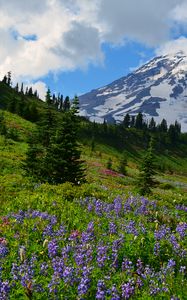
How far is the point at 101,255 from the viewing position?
8.64 metres

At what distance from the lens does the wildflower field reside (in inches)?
277

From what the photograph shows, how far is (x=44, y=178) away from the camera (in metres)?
24.3

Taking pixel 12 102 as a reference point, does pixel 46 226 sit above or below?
below

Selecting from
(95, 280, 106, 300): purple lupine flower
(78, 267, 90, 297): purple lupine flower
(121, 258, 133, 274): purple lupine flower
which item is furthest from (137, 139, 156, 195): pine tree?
(95, 280, 106, 300): purple lupine flower

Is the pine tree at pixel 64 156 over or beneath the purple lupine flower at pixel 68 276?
over

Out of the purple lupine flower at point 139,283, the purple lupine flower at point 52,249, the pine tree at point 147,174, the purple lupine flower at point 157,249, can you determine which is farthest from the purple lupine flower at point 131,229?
the pine tree at point 147,174

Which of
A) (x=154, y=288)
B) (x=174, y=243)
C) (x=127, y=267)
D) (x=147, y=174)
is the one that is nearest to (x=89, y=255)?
(x=127, y=267)

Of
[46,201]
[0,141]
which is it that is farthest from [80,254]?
[0,141]

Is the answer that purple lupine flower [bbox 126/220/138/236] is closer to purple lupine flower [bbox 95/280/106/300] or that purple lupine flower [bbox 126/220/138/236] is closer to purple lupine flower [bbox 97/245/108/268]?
purple lupine flower [bbox 97/245/108/268]

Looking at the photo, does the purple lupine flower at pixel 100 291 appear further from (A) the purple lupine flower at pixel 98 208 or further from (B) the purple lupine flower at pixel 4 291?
(A) the purple lupine flower at pixel 98 208

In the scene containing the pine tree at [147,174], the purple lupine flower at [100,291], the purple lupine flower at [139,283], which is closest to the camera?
the purple lupine flower at [100,291]

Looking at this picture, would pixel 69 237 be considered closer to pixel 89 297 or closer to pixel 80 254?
pixel 80 254

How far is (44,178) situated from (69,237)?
578 inches

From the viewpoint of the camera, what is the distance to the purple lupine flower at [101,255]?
26.5 ft
